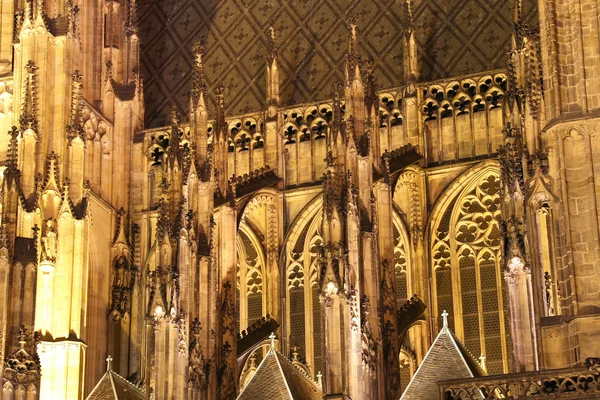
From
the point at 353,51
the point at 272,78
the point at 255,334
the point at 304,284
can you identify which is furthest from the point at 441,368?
the point at 272,78

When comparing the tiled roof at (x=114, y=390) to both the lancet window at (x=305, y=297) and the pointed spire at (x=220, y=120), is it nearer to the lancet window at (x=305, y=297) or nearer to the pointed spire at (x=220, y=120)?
the lancet window at (x=305, y=297)

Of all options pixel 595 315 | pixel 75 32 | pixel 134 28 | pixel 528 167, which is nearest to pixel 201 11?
pixel 134 28

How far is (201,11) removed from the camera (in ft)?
115

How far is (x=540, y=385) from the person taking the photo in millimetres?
16594

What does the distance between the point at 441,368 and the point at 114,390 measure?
640 cm

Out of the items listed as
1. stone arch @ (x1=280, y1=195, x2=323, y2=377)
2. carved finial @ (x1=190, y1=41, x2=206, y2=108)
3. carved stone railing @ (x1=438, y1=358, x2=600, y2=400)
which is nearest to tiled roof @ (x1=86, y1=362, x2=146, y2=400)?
stone arch @ (x1=280, y1=195, x2=323, y2=377)

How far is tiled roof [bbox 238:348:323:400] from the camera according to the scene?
995 inches

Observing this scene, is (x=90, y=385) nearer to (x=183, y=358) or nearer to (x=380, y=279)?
(x=183, y=358)

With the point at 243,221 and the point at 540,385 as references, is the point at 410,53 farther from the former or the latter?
the point at 540,385

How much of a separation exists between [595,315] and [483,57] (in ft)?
46.7

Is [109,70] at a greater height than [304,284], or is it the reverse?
[109,70]

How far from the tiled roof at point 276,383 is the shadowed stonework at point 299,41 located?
7.86 m

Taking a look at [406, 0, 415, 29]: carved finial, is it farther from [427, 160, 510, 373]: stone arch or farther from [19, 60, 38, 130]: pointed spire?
[19, 60, 38, 130]: pointed spire

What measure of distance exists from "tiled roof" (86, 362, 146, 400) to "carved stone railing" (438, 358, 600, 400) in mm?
11082
